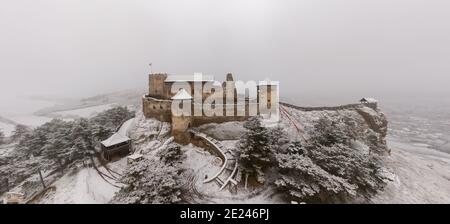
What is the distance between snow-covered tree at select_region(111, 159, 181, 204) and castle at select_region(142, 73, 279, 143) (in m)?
7.12

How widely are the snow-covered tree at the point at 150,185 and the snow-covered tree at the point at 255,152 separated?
651 cm

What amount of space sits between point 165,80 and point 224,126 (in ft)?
39.4

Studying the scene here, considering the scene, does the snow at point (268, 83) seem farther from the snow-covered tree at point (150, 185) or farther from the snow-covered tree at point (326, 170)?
the snow-covered tree at point (150, 185)

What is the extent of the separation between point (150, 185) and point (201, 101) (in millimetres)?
14742

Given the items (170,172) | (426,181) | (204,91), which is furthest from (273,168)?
(426,181)

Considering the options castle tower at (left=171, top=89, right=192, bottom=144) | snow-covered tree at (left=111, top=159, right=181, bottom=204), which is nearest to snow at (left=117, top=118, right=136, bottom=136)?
castle tower at (left=171, top=89, right=192, bottom=144)

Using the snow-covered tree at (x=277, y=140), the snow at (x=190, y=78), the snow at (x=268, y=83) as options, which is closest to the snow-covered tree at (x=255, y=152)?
the snow-covered tree at (x=277, y=140)

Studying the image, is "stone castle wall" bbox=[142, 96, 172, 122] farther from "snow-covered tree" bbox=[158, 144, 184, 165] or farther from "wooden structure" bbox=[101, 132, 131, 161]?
"snow-covered tree" bbox=[158, 144, 184, 165]

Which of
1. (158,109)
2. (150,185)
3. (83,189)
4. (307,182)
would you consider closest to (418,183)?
(307,182)

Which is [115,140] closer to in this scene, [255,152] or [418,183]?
[255,152]

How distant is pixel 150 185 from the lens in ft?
51.5

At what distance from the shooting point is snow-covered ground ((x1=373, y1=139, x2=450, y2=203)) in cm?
2405

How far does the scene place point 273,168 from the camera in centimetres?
2075

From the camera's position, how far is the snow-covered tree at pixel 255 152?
1955 cm
